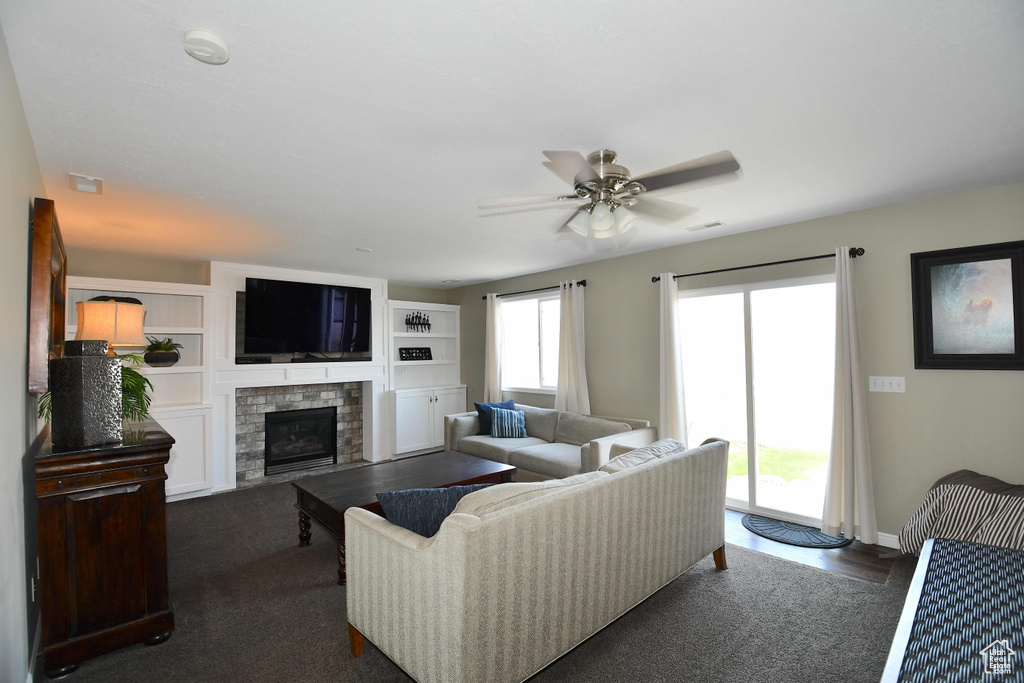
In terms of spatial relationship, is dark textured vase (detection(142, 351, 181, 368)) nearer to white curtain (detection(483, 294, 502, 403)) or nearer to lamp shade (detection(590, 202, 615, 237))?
white curtain (detection(483, 294, 502, 403))

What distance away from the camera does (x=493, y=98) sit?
1875 mm

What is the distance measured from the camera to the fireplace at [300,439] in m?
5.69

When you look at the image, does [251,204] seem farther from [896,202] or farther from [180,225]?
[896,202]

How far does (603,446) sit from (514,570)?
2.39 metres

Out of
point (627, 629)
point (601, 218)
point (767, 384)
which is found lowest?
point (627, 629)

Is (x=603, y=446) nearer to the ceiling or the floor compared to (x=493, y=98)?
nearer to the floor

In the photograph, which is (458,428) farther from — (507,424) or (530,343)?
(530,343)

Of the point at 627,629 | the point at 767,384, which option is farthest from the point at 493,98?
the point at 767,384

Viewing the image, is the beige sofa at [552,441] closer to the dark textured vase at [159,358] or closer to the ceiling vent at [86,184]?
the dark textured vase at [159,358]

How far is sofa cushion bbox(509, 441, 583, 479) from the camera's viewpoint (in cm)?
431

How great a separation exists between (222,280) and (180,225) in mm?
1607

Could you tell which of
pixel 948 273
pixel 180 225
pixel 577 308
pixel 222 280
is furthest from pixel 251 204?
pixel 948 273

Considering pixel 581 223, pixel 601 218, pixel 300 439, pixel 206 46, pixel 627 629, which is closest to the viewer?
pixel 206 46

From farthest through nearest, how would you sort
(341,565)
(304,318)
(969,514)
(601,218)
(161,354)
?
1. (304,318)
2. (161,354)
3. (341,565)
4. (969,514)
5. (601,218)
